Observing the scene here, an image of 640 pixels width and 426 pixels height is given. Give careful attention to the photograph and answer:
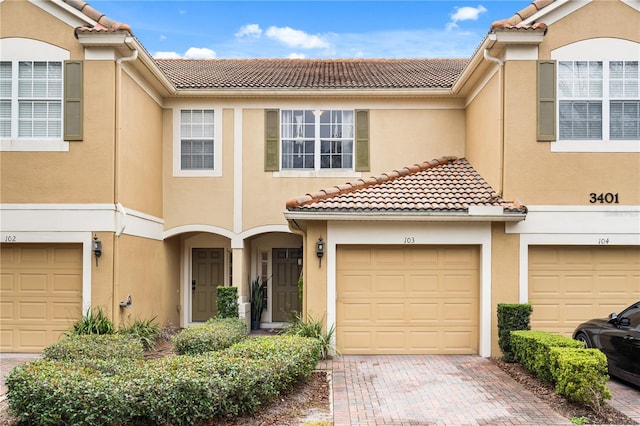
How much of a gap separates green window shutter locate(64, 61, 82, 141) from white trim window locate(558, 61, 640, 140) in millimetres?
10286

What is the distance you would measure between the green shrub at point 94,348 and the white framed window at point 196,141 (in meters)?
5.92

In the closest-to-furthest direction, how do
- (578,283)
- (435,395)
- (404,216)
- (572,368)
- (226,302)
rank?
(572,368) → (435,395) → (404,216) → (578,283) → (226,302)

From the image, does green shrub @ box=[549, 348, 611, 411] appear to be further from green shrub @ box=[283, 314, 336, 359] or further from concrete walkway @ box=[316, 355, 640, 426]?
green shrub @ box=[283, 314, 336, 359]

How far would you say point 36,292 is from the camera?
12.2 metres

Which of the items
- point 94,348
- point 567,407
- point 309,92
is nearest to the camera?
point 567,407

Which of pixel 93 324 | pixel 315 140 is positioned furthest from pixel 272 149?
pixel 93 324

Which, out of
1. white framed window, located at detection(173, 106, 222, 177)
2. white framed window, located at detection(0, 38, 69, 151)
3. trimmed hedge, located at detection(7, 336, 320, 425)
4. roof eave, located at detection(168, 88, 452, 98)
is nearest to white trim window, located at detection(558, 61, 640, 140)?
roof eave, located at detection(168, 88, 452, 98)

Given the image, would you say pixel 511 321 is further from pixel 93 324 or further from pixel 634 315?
pixel 93 324

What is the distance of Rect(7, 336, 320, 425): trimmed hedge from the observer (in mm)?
7082

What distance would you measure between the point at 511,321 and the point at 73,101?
1018cm

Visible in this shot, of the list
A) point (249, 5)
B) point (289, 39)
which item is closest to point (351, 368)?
point (249, 5)

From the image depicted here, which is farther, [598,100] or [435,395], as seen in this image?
[598,100]

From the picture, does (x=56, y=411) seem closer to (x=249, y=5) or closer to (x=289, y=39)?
(x=249, y=5)

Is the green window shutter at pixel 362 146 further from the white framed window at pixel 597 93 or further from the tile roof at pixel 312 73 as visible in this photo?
the white framed window at pixel 597 93
